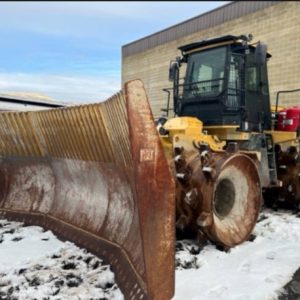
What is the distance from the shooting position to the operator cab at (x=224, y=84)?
549 cm

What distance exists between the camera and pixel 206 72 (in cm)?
574

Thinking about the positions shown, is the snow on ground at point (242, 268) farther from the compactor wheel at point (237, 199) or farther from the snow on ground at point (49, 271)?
the snow on ground at point (49, 271)

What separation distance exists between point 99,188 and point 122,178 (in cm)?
63

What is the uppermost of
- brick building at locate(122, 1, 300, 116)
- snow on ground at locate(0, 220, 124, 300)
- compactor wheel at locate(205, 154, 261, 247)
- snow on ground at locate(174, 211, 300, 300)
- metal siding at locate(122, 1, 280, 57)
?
metal siding at locate(122, 1, 280, 57)

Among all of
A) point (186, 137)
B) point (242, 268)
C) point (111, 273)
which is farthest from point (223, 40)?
point (111, 273)

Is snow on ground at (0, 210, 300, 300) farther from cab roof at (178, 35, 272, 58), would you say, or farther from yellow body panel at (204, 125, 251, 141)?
cab roof at (178, 35, 272, 58)

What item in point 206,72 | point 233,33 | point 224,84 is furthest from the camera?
point 233,33

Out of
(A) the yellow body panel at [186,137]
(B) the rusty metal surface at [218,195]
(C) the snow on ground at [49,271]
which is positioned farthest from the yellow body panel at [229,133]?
(C) the snow on ground at [49,271]

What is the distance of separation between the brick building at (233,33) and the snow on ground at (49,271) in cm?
518

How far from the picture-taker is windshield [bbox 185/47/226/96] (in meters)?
5.53

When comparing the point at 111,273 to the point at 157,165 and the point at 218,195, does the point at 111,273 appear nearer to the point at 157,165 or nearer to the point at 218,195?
the point at 157,165

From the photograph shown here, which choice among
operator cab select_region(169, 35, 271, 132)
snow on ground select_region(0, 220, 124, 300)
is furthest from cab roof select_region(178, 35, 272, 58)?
snow on ground select_region(0, 220, 124, 300)

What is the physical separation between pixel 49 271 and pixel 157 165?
4.68ft

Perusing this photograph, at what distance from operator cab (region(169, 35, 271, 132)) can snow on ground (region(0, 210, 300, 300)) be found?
1577 millimetres
